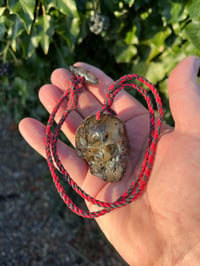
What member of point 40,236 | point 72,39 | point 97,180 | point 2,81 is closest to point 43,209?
point 40,236

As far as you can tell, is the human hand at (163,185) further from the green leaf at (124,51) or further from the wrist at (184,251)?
the green leaf at (124,51)

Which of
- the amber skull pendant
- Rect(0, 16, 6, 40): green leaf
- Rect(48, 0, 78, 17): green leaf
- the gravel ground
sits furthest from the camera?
the gravel ground

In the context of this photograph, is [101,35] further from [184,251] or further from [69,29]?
[184,251]

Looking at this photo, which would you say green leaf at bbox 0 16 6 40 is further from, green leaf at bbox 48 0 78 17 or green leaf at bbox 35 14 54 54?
green leaf at bbox 48 0 78 17

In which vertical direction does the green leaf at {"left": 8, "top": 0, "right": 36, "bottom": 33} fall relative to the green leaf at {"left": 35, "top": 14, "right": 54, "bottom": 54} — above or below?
above

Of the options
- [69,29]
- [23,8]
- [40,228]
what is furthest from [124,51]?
[40,228]

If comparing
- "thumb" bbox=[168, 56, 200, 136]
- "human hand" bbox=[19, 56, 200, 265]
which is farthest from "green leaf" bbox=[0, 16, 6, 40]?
"thumb" bbox=[168, 56, 200, 136]

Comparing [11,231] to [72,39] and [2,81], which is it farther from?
[72,39]
